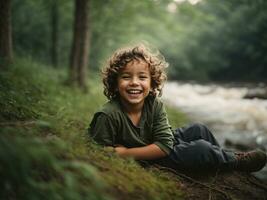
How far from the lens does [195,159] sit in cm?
339

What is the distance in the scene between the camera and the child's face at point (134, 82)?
3.35m

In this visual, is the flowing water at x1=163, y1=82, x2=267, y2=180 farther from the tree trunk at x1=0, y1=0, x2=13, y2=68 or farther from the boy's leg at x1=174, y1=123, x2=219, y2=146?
the tree trunk at x1=0, y1=0, x2=13, y2=68

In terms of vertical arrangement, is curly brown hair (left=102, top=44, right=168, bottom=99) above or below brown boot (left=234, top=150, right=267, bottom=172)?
above

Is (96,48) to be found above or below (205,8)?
below

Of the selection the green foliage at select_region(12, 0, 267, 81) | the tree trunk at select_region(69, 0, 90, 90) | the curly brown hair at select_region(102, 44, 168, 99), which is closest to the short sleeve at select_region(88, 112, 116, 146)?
the curly brown hair at select_region(102, 44, 168, 99)

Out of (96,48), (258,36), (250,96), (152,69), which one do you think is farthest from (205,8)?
(152,69)

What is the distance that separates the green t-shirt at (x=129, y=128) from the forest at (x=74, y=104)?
0.23 meters

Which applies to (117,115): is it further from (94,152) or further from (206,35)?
(206,35)

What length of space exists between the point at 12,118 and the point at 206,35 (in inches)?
1429

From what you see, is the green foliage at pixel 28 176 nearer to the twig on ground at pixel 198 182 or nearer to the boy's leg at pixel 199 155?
the twig on ground at pixel 198 182

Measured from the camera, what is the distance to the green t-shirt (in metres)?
3.21

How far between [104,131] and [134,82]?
0.55 metres

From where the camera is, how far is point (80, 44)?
9586mm

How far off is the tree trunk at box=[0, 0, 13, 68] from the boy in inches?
141
